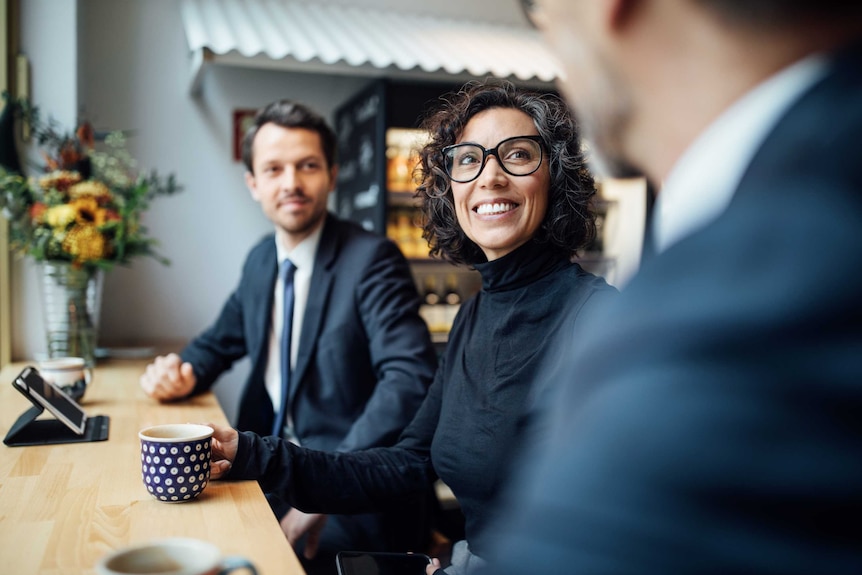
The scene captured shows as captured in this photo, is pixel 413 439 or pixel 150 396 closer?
pixel 413 439

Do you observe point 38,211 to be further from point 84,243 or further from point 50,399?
point 50,399

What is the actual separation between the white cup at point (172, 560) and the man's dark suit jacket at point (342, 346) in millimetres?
1146

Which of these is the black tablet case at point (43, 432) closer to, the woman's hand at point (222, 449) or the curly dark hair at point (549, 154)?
the woman's hand at point (222, 449)

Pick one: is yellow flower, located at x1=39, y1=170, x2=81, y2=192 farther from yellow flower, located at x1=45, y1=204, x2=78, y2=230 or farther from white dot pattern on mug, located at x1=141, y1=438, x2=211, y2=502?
white dot pattern on mug, located at x1=141, y1=438, x2=211, y2=502

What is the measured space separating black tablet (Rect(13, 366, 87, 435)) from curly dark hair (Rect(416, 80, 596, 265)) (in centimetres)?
92

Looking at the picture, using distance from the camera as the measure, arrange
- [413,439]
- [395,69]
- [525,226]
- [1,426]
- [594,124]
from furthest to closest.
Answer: [395,69] < [1,426] < [413,439] < [525,226] < [594,124]

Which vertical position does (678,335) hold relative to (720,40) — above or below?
below

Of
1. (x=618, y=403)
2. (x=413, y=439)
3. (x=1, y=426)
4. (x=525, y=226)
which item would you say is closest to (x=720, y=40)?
(x=618, y=403)

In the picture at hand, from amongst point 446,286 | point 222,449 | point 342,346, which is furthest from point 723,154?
point 446,286

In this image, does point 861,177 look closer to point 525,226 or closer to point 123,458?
point 525,226

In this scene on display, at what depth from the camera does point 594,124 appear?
59cm

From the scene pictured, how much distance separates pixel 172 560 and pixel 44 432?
1.03 m

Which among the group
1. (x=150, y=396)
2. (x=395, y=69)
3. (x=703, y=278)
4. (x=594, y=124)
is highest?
(x=395, y=69)

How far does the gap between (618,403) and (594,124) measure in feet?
0.82
